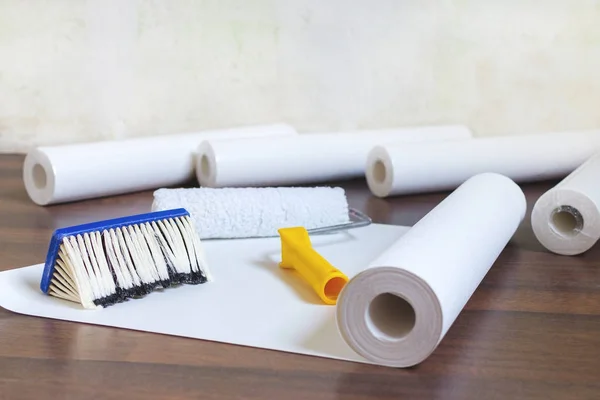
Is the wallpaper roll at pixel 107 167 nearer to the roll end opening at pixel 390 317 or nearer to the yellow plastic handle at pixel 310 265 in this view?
the yellow plastic handle at pixel 310 265

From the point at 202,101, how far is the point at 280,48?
28 cm

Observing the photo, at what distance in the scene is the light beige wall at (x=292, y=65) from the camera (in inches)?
81.3

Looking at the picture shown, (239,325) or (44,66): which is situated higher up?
(44,66)

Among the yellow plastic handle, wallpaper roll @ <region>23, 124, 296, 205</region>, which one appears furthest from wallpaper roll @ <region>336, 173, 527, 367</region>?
wallpaper roll @ <region>23, 124, 296, 205</region>

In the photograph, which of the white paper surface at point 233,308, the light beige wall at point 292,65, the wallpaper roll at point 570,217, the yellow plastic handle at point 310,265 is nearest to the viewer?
the white paper surface at point 233,308

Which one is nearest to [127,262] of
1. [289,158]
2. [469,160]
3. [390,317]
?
[390,317]

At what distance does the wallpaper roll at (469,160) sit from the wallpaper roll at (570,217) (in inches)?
16.2

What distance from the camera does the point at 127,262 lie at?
3.60ft

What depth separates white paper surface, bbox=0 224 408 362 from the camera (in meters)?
0.97

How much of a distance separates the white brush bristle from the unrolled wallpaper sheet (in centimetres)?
2

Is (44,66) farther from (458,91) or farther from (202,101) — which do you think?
(458,91)

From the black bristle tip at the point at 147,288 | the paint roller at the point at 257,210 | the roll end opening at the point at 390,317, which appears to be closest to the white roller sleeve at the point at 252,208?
the paint roller at the point at 257,210

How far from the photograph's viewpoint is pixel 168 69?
2.10 m

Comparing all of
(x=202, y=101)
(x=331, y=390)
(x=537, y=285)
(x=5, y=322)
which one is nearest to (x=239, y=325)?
(x=331, y=390)
